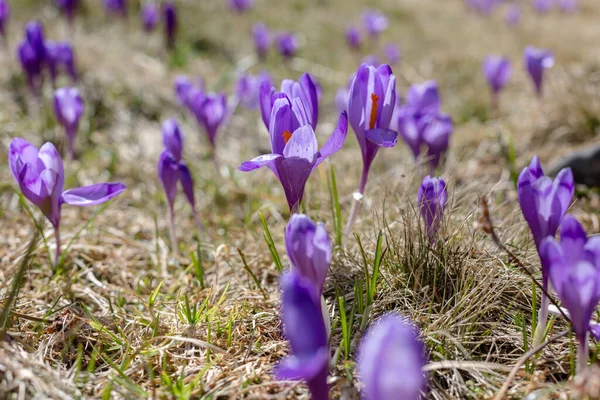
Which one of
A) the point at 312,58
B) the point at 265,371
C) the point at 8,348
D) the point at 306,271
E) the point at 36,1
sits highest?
the point at 36,1

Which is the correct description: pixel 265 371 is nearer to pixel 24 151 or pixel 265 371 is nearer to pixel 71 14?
pixel 24 151

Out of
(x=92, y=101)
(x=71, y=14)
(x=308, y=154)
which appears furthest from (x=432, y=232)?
(x=71, y=14)

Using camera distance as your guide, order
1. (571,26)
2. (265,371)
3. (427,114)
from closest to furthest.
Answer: (265,371), (427,114), (571,26)

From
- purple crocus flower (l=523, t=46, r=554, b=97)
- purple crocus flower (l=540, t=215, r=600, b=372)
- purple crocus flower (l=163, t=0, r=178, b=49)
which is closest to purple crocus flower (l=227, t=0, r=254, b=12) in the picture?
purple crocus flower (l=163, t=0, r=178, b=49)

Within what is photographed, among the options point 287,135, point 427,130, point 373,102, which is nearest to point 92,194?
point 287,135

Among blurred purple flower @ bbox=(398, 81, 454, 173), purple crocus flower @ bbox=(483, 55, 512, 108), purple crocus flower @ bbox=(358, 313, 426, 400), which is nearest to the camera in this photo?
purple crocus flower @ bbox=(358, 313, 426, 400)

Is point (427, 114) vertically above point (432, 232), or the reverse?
point (427, 114)

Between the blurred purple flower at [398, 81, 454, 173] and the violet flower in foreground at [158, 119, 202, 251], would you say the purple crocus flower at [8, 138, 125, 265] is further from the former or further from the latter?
the blurred purple flower at [398, 81, 454, 173]
